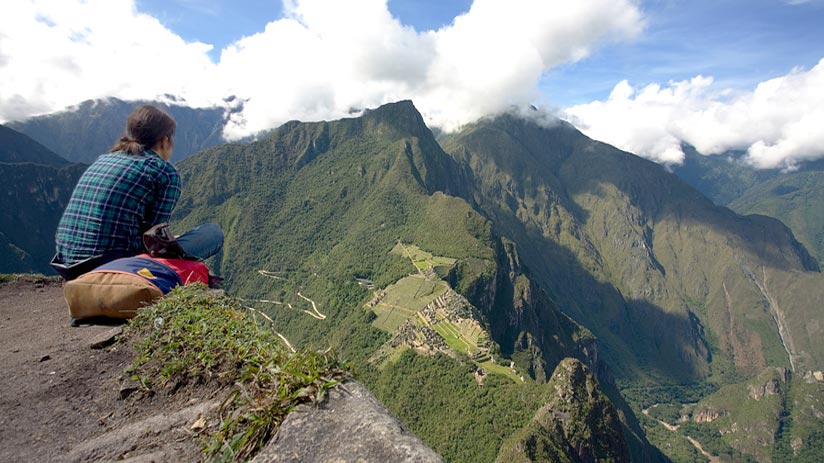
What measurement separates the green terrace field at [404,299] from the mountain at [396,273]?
13.1 inches

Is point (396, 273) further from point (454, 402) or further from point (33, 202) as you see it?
point (33, 202)

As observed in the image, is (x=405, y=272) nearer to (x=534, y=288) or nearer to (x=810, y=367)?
(x=534, y=288)

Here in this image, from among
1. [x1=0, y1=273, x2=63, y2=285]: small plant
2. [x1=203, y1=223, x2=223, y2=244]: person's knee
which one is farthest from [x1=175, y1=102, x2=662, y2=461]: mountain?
[x1=0, y1=273, x2=63, y2=285]: small plant

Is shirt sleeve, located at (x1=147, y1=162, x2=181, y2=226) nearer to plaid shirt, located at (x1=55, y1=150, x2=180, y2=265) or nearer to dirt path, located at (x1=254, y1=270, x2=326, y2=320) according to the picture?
plaid shirt, located at (x1=55, y1=150, x2=180, y2=265)

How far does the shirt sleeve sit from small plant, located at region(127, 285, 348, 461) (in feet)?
4.44

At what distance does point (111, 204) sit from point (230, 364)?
3456 mm

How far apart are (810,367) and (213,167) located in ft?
886

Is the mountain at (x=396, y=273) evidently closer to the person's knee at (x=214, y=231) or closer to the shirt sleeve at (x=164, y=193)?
the person's knee at (x=214, y=231)

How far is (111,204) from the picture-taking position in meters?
5.37

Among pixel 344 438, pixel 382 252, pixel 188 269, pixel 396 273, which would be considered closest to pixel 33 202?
pixel 382 252

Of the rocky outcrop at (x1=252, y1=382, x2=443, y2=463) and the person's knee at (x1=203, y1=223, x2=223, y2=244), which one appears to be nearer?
the rocky outcrop at (x1=252, y1=382, x2=443, y2=463)

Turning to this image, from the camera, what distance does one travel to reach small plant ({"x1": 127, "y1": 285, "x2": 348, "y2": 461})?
240cm

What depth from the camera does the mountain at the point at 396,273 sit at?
4912cm

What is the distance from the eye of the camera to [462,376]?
50.2m
